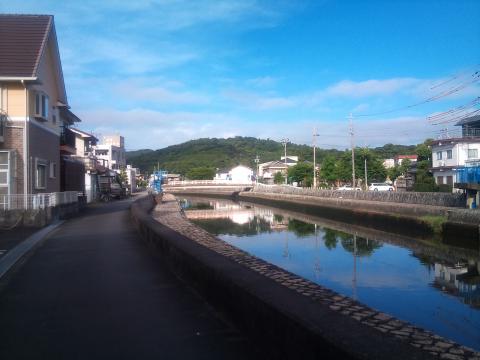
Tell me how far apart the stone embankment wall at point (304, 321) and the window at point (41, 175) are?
14591mm

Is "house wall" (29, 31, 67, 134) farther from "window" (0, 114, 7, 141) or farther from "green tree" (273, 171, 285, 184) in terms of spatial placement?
"green tree" (273, 171, 285, 184)

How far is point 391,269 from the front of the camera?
49.3 ft

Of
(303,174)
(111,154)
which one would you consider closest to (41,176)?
(303,174)

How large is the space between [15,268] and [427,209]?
2109 cm

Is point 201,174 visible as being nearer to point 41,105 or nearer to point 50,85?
point 50,85

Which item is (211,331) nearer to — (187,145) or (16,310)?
(16,310)

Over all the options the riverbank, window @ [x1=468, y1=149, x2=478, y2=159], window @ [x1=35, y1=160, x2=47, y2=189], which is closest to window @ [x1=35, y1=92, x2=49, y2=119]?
window @ [x1=35, y1=160, x2=47, y2=189]

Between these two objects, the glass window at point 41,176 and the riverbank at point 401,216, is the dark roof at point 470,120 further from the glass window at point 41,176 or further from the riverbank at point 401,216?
the glass window at point 41,176

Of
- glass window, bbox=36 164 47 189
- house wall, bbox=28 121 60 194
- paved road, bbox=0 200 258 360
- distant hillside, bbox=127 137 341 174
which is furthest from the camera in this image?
distant hillside, bbox=127 137 341 174

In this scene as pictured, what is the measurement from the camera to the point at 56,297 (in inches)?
293

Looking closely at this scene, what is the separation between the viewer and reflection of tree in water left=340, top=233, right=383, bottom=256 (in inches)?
752

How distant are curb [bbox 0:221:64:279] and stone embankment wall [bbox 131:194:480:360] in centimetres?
465

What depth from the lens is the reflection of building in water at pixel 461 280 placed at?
11547mm

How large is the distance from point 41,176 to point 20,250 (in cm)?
1005
